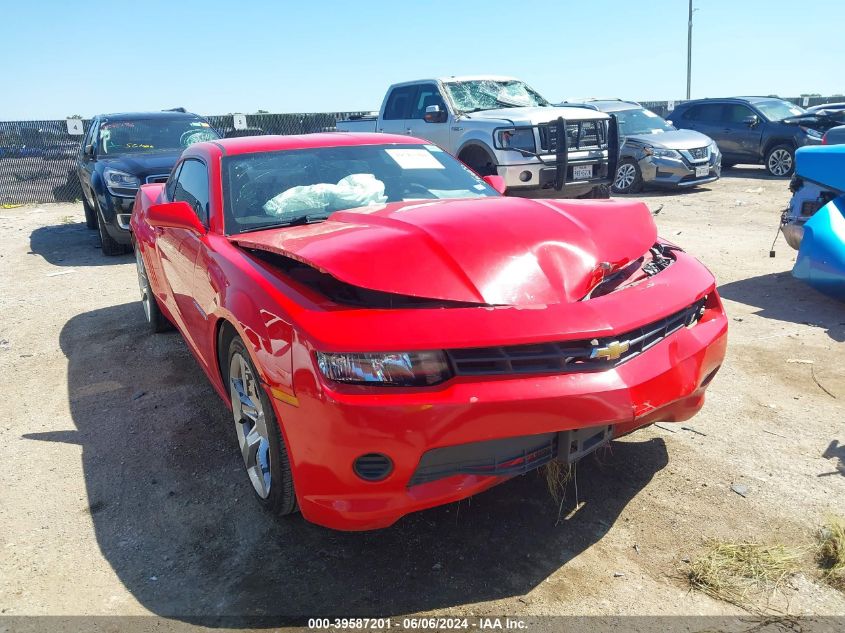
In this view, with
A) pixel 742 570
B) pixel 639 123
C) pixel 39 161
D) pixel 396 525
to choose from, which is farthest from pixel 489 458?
pixel 39 161

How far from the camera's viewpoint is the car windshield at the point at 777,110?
15371mm

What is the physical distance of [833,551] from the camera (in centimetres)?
254

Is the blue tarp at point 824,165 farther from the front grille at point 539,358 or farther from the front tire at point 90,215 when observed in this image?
the front tire at point 90,215

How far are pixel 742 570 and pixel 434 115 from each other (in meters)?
9.22

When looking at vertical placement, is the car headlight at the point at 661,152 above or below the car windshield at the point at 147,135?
below

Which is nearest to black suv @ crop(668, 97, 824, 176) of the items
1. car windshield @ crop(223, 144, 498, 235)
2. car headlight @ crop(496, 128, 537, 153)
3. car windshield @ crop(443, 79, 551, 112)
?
car windshield @ crop(443, 79, 551, 112)

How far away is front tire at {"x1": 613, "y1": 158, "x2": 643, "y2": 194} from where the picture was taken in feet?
44.5

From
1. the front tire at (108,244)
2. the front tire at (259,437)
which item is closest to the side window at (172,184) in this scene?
the front tire at (259,437)

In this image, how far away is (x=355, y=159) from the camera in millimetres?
4047

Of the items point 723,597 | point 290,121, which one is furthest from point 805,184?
point 290,121

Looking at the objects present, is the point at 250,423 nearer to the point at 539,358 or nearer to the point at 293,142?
the point at 539,358

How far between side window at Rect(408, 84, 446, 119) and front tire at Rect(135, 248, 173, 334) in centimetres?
657

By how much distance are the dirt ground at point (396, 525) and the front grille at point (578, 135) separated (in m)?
5.68

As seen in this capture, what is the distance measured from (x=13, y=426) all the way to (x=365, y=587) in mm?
2739
